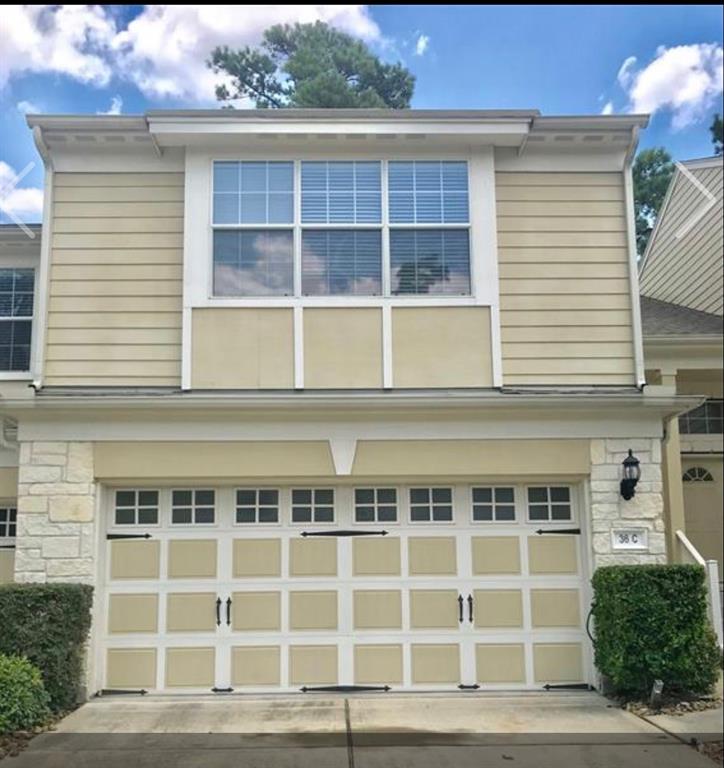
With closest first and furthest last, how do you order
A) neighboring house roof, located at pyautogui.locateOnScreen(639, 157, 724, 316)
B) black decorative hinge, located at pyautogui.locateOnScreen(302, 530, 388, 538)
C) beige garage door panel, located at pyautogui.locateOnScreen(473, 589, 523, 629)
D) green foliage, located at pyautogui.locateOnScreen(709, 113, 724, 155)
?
green foliage, located at pyautogui.locateOnScreen(709, 113, 724, 155) < neighboring house roof, located at pyautogui.locateOnScreen(639, 157, 724, 316) < beige garage door panel, located at pyautogui.locateOnScreen(473, 589, 523, 629) < black decorative hinge, located at pyautogui.locateOnScreen(302, 530, 388, 538)

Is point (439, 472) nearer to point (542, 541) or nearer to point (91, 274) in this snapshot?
point (542, 541)

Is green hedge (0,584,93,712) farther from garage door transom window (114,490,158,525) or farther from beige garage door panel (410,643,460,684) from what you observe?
beige garage door panel (410,643,460,684)

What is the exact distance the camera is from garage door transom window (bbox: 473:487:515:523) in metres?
7.12

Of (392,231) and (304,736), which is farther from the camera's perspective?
(392,231)

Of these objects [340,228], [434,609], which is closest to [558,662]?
[434,609]

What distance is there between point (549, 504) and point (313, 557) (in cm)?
225

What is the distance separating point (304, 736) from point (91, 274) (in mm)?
4515

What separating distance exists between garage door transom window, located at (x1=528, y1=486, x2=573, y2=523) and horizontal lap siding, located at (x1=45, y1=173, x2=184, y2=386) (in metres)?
3.51

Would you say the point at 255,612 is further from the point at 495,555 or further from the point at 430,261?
the point at 430,261

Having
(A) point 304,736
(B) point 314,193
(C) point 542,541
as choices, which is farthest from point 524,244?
(A) point 304,736

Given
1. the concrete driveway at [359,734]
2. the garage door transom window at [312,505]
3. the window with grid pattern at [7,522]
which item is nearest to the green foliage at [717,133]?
the concrete driveway at [359,734]

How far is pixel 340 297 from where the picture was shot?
7195 mm

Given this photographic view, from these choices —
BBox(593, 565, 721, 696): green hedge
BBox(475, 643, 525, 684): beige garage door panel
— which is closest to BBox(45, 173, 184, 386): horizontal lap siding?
BBox(475, 643, 525, 684): beige garage door panel

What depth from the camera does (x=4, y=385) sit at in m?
7.61
